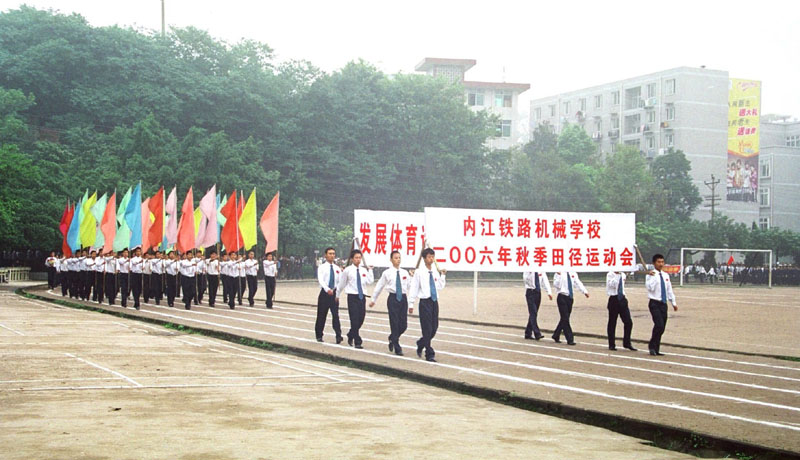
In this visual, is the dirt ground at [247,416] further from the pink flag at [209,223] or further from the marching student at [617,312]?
the pink flag at [209,223]

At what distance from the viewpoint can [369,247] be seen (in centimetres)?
2008

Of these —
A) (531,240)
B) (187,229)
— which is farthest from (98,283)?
(531,240)

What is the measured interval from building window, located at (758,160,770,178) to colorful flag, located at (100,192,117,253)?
72.0 meters

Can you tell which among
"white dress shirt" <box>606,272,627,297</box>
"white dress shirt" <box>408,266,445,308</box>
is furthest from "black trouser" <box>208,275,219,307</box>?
"white dress shirt" <box>408,266,445,308</box>

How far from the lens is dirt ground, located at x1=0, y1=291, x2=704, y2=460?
7688mm

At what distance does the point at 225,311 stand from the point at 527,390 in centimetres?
1655

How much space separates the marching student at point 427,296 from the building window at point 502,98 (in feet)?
279

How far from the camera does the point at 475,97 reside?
9806cm

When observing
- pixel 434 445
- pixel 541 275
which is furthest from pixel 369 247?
pixel 434 445

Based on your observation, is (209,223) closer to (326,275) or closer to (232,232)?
(232,232)

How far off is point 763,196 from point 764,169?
2525mm

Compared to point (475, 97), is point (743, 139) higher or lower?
lower

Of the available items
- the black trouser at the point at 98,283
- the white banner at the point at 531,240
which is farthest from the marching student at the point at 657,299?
the black trouser at the point at 98,283

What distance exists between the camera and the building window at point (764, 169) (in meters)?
90.2
